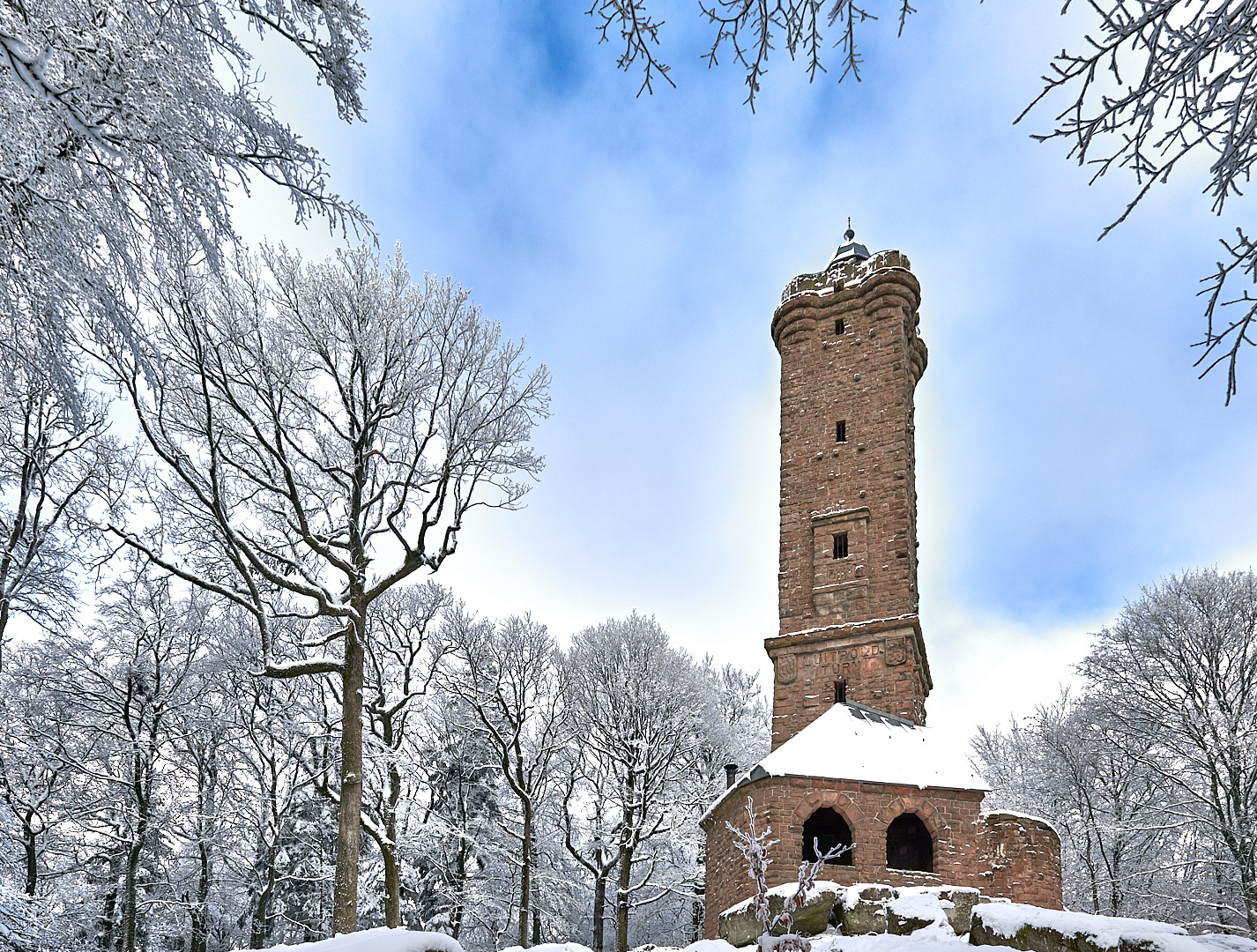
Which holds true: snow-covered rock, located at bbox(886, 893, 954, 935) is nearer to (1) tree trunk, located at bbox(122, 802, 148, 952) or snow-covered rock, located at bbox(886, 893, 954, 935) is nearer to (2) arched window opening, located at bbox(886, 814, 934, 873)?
(2) arched window opening, located at bbox(886, 814, 934, 873)

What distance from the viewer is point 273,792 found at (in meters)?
18.6

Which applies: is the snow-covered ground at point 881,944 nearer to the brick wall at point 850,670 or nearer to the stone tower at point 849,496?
the brick wall at point 850,670

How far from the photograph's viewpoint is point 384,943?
4613 millimetres

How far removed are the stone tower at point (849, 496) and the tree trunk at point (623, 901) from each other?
514cm

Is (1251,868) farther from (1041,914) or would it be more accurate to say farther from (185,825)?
(185,825)

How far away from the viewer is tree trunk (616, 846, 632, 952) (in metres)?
19.7

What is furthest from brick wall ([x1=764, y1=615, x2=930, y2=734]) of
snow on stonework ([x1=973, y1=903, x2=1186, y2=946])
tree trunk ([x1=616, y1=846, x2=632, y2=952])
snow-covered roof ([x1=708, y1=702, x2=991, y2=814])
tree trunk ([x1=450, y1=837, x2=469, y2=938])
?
snow on stonework ([x1=973, y1=903, x2=1186, y2=946])

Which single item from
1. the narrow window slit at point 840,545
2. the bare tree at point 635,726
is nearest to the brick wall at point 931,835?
the bare tree at point 635,726

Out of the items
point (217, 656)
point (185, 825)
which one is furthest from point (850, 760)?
point (185, 825)

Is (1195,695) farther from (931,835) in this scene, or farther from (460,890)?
(460,890)

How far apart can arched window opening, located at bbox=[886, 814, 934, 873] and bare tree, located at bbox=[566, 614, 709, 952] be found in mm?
6417

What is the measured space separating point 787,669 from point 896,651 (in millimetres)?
2530

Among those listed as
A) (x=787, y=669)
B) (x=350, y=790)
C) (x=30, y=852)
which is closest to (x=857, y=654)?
(x=787, y=669)

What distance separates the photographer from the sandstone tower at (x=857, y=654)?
50.1 feet
